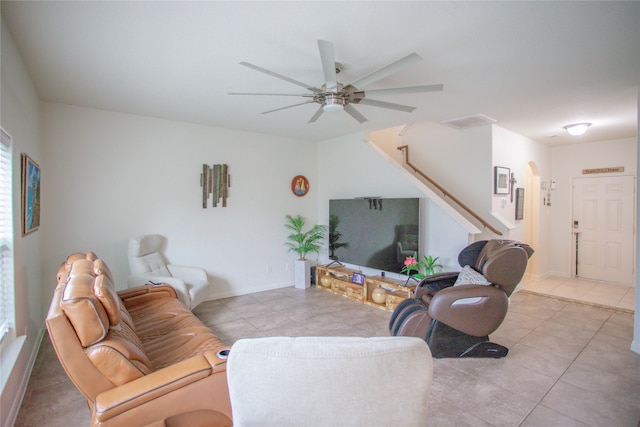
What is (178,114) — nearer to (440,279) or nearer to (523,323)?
(440,279)

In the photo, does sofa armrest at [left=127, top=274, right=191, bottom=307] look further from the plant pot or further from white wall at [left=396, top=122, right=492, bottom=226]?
white wall at [left=396, top=122, right=492, bottom=226]

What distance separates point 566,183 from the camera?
20.5 feet

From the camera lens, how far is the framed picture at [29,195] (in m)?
2.59

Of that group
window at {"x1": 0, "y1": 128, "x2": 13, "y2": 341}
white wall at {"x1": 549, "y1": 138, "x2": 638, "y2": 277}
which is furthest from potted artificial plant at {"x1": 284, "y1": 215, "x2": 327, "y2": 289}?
white wall at {"x1": 549, "y1": 138, "x2": 638, "y2": 277}

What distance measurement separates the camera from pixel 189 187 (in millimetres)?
4637

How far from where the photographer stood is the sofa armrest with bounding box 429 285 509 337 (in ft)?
9.05

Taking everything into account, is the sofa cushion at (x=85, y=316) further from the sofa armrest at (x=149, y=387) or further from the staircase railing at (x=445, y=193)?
the staircase railing at (x=445, y=193)

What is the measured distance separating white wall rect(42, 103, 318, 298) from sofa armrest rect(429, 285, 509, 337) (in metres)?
3.24

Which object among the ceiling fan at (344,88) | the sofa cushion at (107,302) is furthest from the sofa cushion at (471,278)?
the sofa cushion at (107,302)

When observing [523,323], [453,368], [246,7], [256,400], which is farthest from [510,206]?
[256,400]

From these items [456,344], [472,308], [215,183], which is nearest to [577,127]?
[472,308]

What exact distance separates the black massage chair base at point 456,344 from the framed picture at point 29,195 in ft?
11.7

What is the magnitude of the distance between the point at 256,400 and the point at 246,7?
198 cm

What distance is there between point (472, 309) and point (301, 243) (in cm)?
329
